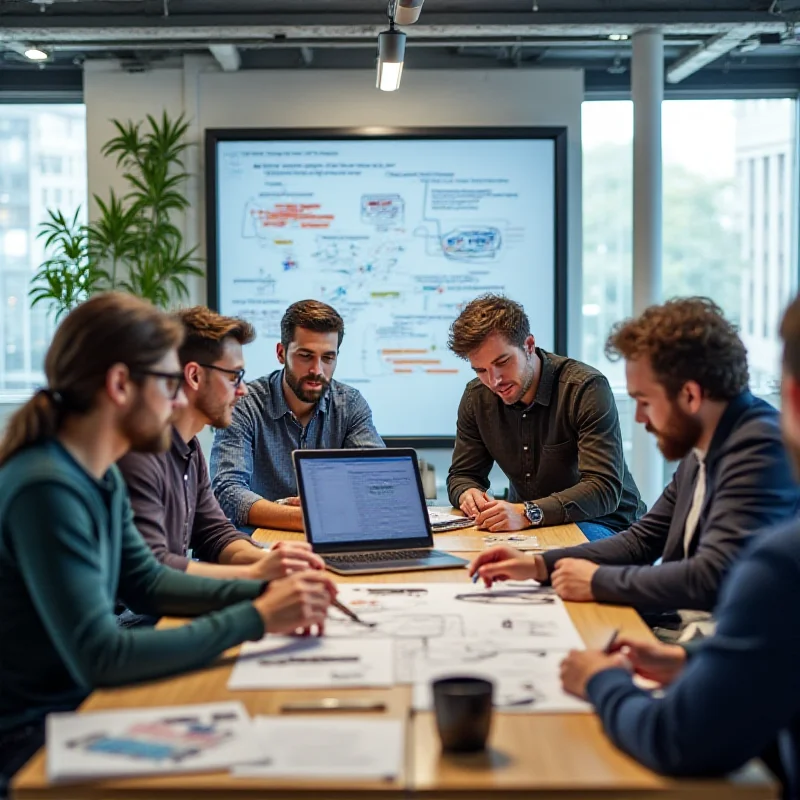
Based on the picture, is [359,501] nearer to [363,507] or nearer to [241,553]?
[363,507]

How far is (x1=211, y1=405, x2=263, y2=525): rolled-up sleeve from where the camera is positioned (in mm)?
3291

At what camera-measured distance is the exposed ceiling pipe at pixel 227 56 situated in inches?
216

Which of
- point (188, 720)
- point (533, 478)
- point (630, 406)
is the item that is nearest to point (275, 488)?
point (533, 478)

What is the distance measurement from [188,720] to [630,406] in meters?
4.90

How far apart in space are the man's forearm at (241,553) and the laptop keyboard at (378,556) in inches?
6.8

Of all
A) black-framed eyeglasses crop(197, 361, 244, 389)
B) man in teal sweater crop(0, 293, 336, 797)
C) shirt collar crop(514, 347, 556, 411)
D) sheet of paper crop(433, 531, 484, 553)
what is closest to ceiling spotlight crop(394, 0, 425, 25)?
shirt collar crop(514, 347, 556, 411)

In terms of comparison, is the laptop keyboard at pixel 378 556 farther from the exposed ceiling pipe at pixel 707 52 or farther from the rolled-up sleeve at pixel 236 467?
the exposed ceiling pipe at pixel 707 52

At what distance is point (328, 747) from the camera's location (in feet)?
4.60

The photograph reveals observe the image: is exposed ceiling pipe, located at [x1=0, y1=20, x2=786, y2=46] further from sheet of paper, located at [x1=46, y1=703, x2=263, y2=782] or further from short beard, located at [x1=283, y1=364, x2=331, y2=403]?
sheet of paper, located at [x1=46, y1=703, x2=263, y2=782]

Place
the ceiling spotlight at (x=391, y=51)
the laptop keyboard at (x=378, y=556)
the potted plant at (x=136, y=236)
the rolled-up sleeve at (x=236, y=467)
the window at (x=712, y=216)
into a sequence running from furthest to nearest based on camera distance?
the window at (x=712, y=216), the potted plant at (x=136, y=236), the ceiling spotlight at (x=391, y=51), the rolled-up sleeve at (x=236, y=467), the laptop keyboard at (x=378, y=556)

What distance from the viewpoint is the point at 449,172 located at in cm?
583

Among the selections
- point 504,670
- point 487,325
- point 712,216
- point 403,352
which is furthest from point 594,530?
point 712,216

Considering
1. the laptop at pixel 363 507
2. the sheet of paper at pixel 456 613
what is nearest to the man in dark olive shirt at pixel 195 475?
the laptop at pixel 363 507

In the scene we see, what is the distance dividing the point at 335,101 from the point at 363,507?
3.67m
